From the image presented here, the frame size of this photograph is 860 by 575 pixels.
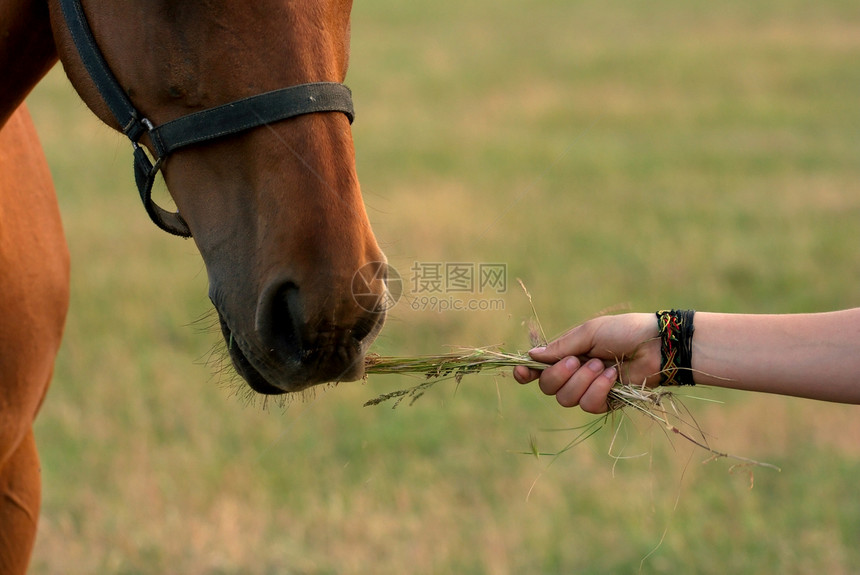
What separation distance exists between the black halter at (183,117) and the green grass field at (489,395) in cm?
47

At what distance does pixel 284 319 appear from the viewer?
74.8 inches

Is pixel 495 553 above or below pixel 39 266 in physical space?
below

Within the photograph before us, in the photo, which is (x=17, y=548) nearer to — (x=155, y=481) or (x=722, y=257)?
(x=155, y=481)

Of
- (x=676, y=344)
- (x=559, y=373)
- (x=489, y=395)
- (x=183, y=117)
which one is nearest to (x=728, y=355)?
(x=676, y=344)

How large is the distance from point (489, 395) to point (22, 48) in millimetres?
3742

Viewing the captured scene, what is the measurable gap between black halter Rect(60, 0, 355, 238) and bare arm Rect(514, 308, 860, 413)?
83cm

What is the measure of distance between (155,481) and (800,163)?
969cm

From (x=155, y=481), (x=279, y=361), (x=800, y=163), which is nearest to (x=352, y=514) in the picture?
(x=155, y=481)

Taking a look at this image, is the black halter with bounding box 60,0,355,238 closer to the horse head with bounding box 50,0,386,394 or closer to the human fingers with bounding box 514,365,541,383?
the horse head with bounding box 50,0,386,394

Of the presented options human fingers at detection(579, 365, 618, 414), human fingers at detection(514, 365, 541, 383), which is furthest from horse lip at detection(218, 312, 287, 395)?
human fingers at detection(579, 365, 618, 414)

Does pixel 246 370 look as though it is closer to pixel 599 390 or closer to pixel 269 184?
pixel 269 184

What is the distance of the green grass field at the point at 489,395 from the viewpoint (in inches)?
155

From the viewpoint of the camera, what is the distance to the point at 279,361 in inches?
74.5

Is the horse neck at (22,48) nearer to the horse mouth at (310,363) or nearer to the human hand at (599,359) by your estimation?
the horse mouth at (310,363)
